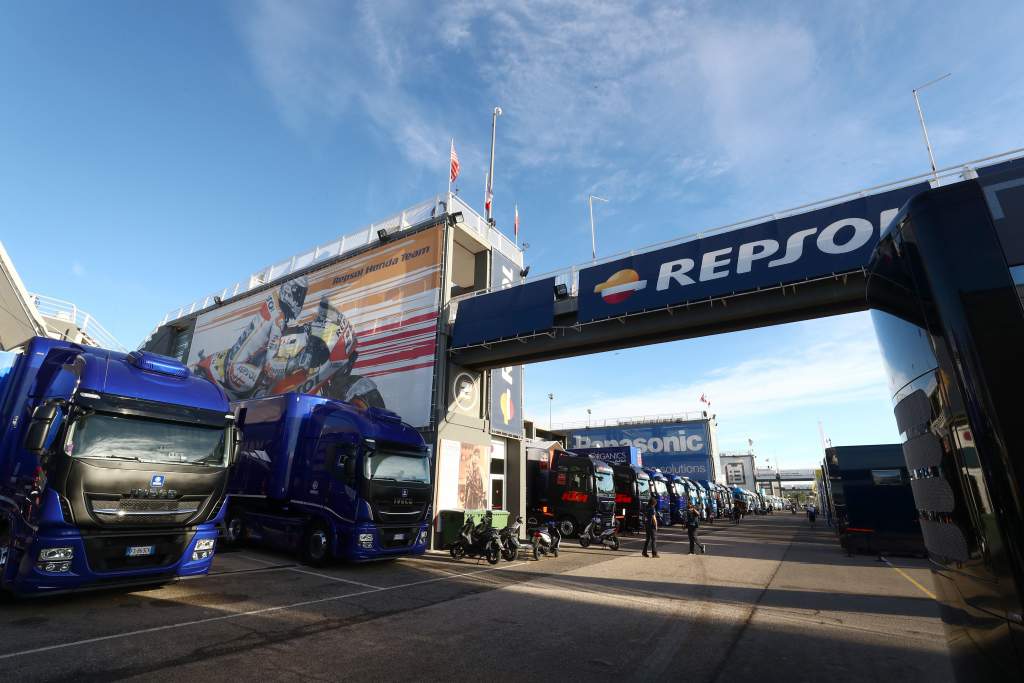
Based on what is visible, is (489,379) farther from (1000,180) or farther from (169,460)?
(1000,180)

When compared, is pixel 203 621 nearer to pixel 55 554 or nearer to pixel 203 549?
pixel 203 549

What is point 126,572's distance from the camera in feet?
23.3

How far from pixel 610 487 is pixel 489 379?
27.5ft

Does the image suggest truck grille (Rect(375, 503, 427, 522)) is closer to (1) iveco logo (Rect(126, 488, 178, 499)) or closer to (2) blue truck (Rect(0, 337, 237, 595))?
(2) blue truck (Rect(0, 337, 237, 595))

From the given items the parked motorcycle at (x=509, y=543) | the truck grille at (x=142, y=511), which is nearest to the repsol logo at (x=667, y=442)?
the parked motorcycle at (x=509, y=543)

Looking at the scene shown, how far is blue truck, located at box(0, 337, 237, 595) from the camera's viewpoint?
6.61m

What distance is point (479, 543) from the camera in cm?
1377

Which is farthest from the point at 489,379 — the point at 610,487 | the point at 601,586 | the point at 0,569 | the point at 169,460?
the point at 0,569

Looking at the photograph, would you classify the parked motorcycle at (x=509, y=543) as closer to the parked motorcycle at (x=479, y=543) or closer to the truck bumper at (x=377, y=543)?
the parked motorcycle at (x=479, y=543)

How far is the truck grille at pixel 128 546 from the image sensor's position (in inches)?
268

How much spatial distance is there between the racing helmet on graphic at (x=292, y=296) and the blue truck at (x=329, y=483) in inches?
422

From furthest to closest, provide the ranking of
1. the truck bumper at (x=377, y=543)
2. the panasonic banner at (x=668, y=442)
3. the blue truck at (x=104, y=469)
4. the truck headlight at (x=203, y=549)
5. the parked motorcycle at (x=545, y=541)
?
the panasonic banner at (x=668, y=442), the parked motorcycle at (x=545, y=541), the truck bumper at (x=377, y=543), the truck headlight at (x=203, y=549), the blue truck at (x=104, y=469)

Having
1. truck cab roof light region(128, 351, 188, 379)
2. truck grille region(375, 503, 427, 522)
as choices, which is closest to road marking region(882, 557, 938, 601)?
truck grille region(375, 503, 427, 522)

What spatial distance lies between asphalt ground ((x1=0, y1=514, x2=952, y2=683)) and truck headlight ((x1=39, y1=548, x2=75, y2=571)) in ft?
2.40
